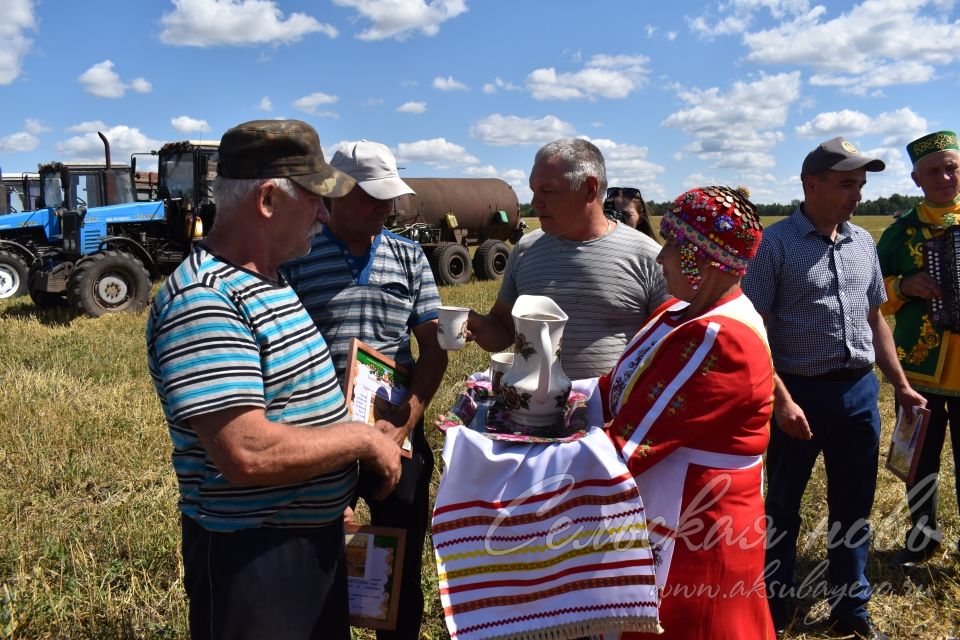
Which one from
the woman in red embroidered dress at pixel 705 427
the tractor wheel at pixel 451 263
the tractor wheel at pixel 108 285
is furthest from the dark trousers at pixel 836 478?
the tractor wheel at pixel 451 263

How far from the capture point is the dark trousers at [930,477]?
3662 mm

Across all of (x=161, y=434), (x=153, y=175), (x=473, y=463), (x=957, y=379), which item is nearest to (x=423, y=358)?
(x=473, y=463)

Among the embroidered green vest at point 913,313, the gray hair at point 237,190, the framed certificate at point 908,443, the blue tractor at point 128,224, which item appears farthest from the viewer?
the blue tractor at point 128,224

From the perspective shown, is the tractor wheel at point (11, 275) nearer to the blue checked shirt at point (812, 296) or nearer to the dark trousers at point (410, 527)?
the dark trousers at point (410, 527)

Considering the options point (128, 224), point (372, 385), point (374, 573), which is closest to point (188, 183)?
point (128, 224)

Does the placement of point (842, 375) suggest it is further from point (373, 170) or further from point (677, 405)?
point (373, 170)

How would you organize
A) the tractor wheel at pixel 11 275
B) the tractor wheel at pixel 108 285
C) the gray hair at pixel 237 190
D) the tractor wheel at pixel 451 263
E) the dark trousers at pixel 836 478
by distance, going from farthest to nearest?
the tractor wheel at pixel 451 263 < the tractor wheel at pixel 11 275 < the tractor wheel at pixel 108 285 < the dark trousers at pixel 836 478 < the gray hair at pixel 237 190

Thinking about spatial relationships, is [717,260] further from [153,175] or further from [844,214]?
[153,175]

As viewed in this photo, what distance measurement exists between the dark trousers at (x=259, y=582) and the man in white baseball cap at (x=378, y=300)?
582 mm

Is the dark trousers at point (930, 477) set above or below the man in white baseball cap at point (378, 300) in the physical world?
below

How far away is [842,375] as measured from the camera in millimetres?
3080

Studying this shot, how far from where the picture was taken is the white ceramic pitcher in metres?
1.91

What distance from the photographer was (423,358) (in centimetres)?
258

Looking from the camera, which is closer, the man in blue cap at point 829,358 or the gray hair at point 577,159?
the gray hair at point 577,159
